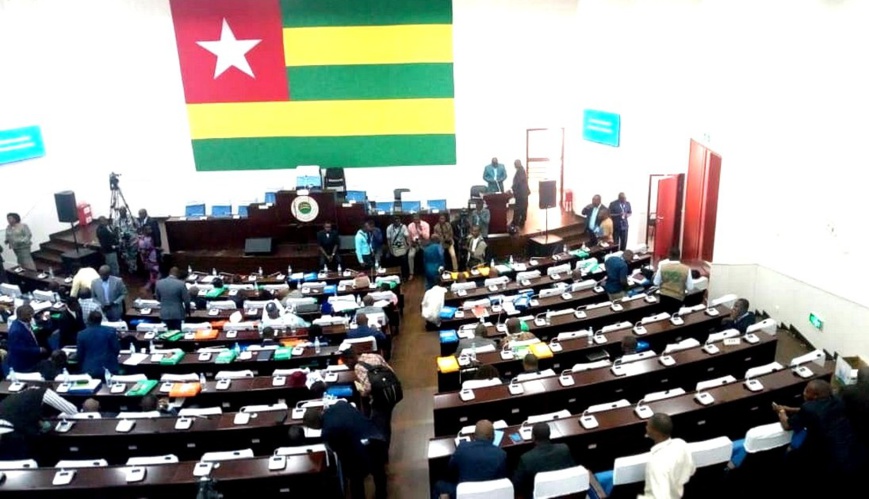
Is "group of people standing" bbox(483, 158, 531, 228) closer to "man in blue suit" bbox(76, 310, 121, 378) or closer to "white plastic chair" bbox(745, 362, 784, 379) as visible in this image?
"white plastic chair" bbox(745, 362, 784, 379)

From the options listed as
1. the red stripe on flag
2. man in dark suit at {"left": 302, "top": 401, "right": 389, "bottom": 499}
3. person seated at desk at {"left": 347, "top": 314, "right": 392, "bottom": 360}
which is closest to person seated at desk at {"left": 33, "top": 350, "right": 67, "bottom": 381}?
person seated at desk at {"left": 347, "top": 314, "right": 392, "bottom": 360}

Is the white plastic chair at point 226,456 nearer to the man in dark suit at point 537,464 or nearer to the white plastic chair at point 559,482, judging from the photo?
the man in dark suit at point 537,464

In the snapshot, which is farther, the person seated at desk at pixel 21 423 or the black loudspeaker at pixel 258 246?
the black loudspeaker at pixel 258 246

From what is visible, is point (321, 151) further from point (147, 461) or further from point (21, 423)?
point (147, 461)

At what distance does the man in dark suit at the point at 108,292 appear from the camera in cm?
927

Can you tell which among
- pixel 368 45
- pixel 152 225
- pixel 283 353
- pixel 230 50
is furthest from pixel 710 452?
pixel 230 50

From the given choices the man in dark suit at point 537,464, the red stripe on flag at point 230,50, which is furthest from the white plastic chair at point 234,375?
the red stripe on flag at point 230,50

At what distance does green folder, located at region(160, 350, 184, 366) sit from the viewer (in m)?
7.42

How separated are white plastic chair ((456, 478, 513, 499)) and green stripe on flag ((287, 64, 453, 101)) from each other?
39.4 feet

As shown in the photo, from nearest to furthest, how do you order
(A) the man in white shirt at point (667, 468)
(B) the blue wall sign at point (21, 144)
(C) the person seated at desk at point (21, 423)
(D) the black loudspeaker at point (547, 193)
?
(A) the man in white shirt at point (667, 468) → (C) the person seated at desk at point (21, 423) → (D) the black loudspeaker at point (547, 193) → (B) the blue wall sign at point (21, 144)

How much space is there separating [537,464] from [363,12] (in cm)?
1242

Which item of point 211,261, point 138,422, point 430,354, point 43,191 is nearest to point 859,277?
point 430,354

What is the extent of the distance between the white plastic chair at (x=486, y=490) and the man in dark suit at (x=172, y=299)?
6.08 m

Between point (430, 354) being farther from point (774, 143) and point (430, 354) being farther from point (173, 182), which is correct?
point (173, 182)
